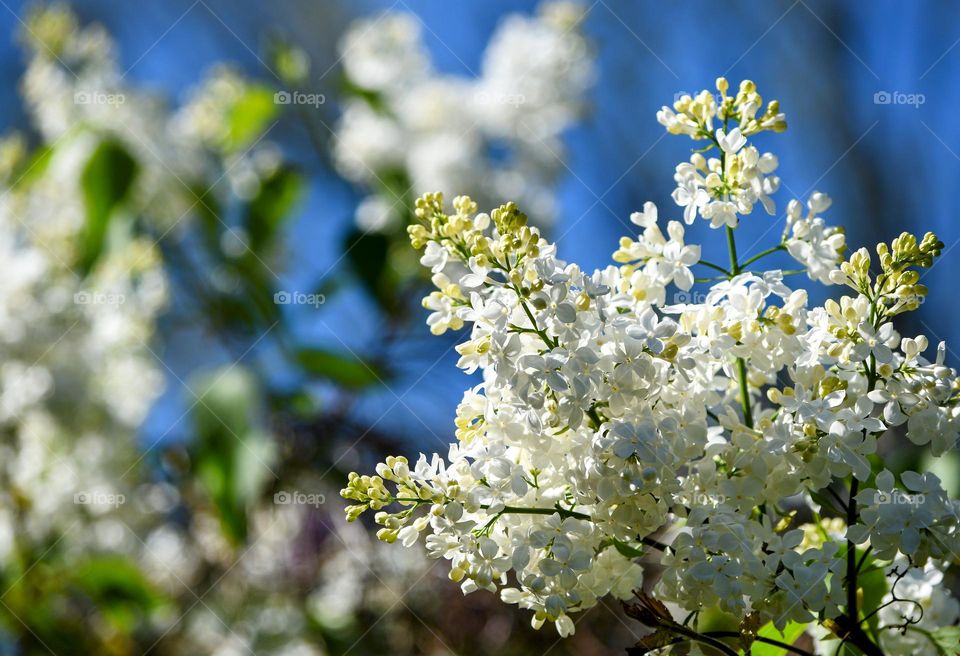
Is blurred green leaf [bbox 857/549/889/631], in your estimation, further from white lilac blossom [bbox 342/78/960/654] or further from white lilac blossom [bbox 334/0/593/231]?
white lilac blossom [bbox 334/0/593/231]

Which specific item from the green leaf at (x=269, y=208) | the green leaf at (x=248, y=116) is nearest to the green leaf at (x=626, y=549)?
the green leaf at (x=269, y=208)

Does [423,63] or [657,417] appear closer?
[657,417]

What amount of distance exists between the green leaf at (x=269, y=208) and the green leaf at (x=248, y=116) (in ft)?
0.34

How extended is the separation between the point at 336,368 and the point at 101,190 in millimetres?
652

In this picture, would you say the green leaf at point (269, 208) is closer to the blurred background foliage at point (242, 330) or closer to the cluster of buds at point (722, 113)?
the blurred background foliage at point (242, 330)

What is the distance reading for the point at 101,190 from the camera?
1.91 metres

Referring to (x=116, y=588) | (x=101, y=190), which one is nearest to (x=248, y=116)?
(x=101, y=190)

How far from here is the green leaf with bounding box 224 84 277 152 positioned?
212 centimetres

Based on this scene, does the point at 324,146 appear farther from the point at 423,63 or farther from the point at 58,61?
the point at 58,61

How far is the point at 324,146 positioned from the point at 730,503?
6.96 ft

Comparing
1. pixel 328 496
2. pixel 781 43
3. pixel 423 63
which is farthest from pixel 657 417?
pixel 781 43

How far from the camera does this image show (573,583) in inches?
20.7

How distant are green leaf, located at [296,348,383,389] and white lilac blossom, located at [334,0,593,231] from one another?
0.43 m

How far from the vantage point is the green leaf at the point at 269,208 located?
2.09 meters
